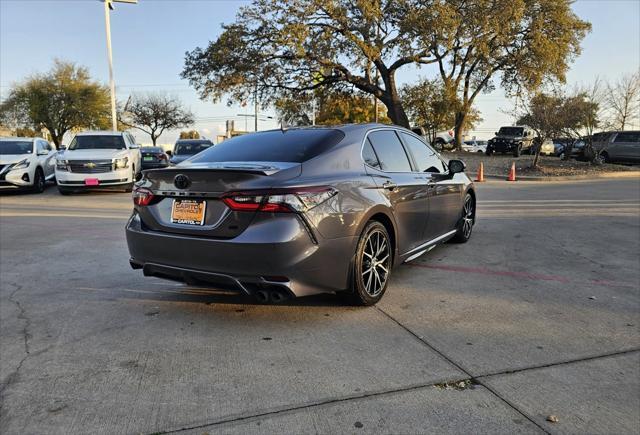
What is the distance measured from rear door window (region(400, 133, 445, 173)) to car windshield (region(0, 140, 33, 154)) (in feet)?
40.8

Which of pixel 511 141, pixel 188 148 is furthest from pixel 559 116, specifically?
pixel 188 148

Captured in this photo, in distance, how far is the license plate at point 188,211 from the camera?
346 centimetres

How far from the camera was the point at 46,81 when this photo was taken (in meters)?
41.8

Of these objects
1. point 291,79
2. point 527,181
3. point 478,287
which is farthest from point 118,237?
point 291,79

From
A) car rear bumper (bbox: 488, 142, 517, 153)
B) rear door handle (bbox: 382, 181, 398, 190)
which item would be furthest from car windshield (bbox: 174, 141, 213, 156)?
car rear bumper (bbox: 488, 142, 517, 153)

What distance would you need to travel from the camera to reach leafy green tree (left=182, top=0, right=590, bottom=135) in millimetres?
23641

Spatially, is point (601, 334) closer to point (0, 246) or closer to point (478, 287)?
point (478, 287)

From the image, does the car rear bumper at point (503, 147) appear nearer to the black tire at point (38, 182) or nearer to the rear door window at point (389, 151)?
the black tire at point (38, 182)

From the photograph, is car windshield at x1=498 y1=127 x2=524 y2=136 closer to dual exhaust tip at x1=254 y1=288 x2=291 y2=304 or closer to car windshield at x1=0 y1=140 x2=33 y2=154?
car windshield at x1=0 y1=140 x2=33 y2=154

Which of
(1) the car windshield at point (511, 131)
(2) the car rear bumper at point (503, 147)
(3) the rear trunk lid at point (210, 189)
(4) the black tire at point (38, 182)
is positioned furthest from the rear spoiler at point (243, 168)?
(1) the car windshield at point (511, 131)

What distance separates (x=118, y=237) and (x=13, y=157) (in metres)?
8.11

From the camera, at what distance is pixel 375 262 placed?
404 centimetres

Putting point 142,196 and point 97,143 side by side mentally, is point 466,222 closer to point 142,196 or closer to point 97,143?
point 142,196

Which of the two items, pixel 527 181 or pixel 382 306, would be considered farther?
pixel 527 181
